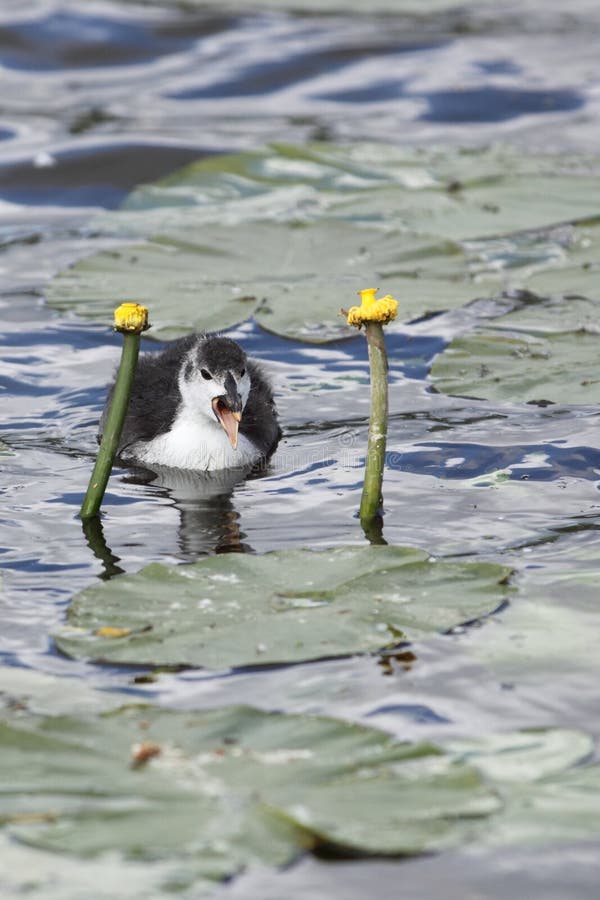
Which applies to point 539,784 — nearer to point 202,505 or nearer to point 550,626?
point 550,626

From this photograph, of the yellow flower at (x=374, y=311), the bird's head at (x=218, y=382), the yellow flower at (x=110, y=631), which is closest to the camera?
the yellow flower at (x=110, y=631)

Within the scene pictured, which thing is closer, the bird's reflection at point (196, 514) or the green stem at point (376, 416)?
the green stem at point (376, 416)

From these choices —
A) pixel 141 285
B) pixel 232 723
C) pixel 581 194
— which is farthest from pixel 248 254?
pixel 232 723

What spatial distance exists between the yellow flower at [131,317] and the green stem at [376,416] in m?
0.78

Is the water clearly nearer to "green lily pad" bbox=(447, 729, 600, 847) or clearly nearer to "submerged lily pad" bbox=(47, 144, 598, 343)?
"green lily pad" bbox=(447, 729, 600, 847)

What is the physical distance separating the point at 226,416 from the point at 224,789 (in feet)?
11.5

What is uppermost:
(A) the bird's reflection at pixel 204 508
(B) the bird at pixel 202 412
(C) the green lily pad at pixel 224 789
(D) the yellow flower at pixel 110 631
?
(B) the bird at pixel 202 412

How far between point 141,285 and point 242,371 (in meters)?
1.90

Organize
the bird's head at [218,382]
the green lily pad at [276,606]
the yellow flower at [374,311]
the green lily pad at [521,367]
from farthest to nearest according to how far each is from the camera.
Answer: the green lily pad at [521,367] → the bird's head at [218,382] → the yellow flower at [374,311] → the green lily pad at [276,606]

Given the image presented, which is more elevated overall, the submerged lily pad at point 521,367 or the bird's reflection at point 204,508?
the submerged lily pad at point 521,367

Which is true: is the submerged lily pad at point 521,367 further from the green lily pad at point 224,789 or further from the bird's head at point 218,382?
the green lily pad at point 224,789

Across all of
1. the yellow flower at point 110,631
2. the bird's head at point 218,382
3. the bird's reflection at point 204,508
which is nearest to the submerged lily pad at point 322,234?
the bird's head at point 218,382

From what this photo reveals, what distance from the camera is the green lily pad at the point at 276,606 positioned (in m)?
4.46

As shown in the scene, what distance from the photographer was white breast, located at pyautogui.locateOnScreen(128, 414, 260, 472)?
7.07 m
